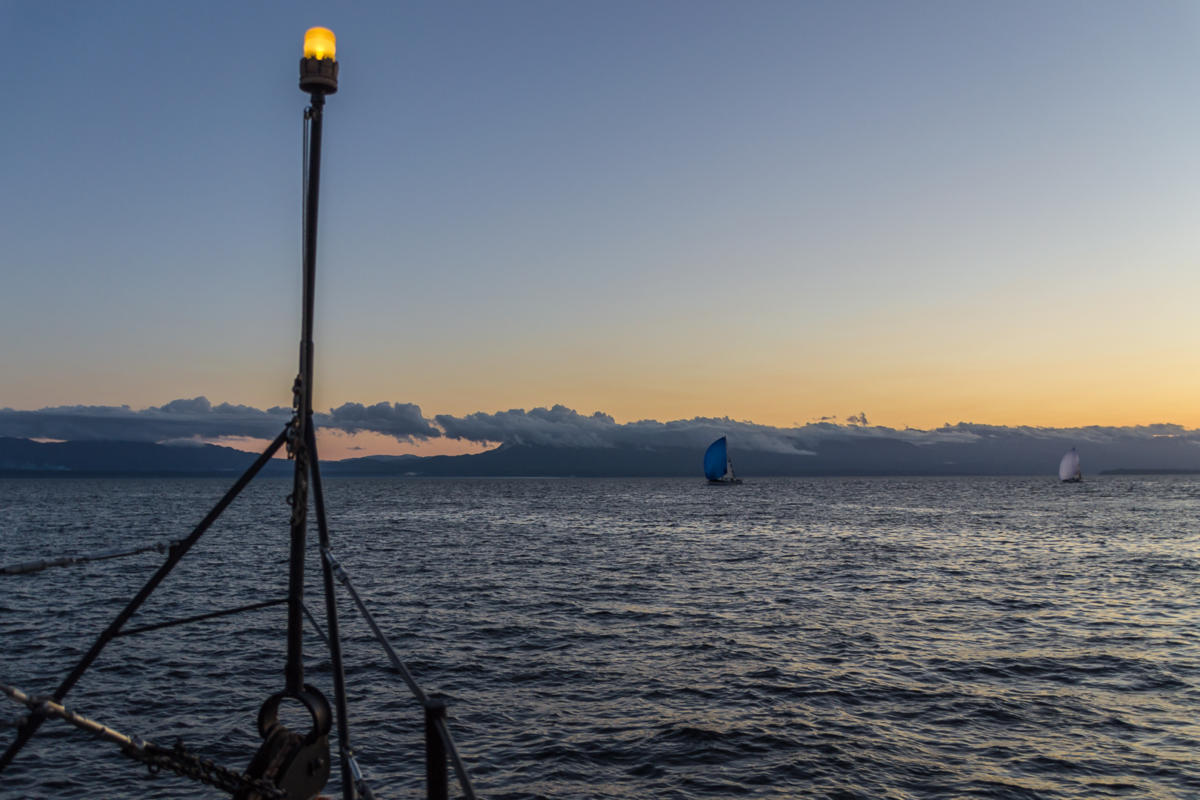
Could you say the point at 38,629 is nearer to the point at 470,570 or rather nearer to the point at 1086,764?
the point at 470,570

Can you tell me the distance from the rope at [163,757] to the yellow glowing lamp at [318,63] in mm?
5894

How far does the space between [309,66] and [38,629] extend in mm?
31123

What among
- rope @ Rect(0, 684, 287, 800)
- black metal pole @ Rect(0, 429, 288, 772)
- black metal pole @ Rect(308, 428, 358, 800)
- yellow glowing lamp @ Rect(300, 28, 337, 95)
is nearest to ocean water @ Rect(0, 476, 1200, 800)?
black metal pole @ Rect(308, 428, 358, 800)

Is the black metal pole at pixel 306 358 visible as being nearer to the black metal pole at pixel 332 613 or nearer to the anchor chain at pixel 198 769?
the black metal pole at pixel 332 613

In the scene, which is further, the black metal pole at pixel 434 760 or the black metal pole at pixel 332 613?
the black metal pole at pixel 332 613

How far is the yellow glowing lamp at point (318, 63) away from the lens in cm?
752

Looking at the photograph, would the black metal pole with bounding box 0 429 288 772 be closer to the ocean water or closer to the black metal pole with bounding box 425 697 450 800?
the black metal pole with bounding box 425 697 450 800

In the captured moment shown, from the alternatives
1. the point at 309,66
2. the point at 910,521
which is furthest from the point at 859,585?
the point at 910,521

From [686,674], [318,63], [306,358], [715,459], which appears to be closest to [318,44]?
[318,63]

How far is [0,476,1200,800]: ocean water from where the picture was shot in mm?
15812

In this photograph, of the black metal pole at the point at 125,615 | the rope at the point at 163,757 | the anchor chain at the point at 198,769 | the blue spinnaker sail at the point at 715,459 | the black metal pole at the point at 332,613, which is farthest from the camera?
the blue spinnaker sail at the point at 715,459

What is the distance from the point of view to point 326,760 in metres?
8.88

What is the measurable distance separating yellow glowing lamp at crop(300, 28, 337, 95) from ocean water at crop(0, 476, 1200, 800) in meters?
12.8

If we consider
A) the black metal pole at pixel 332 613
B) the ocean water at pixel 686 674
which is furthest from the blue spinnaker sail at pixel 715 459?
the black metal pole at pixel 332 613
